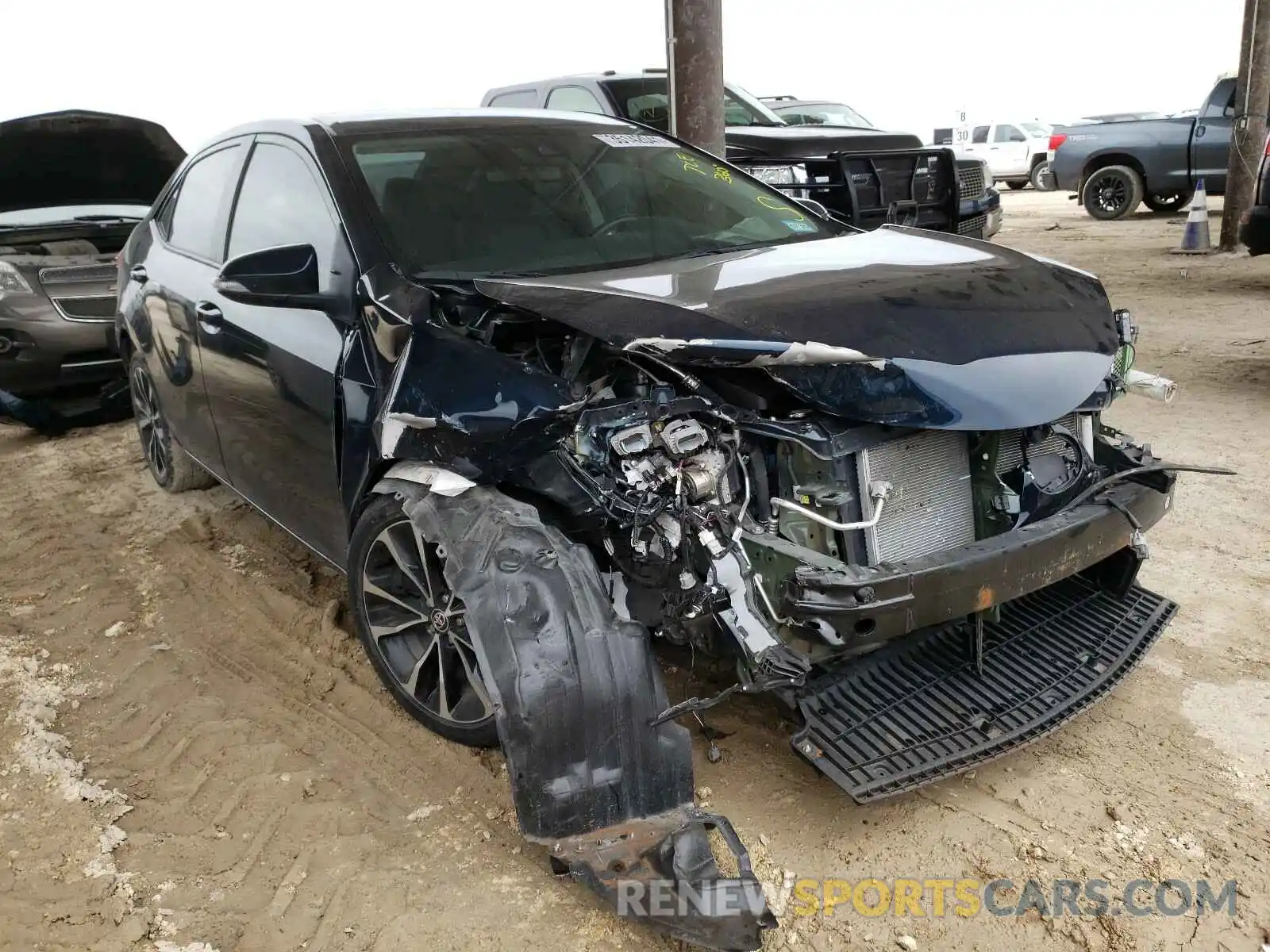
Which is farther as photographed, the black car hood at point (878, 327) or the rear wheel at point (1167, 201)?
the rear wheel at point (1167, 201)

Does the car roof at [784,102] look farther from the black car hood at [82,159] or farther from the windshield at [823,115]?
the black car hood at [82,159]

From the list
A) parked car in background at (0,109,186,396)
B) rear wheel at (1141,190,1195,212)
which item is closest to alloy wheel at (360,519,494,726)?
parked car in background at (0,109,186,396)

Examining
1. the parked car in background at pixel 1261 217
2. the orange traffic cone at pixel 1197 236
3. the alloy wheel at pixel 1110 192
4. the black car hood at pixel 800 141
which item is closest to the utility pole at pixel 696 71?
the black car hood at pixel 800 141

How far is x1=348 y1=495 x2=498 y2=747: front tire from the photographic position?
2.69 meters

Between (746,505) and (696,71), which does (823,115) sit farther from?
(746,505)

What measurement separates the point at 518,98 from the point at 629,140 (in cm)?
553

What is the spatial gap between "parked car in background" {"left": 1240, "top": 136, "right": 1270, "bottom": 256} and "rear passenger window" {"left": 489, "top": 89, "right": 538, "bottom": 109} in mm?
5415

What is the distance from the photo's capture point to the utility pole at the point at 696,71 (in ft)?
17.6

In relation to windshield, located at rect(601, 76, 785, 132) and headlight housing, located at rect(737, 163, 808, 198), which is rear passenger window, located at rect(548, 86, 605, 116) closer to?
windshield, located at rect(601, 76, 785, 132)

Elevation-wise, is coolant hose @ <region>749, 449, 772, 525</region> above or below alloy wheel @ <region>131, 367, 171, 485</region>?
above

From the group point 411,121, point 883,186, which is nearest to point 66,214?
point 411,121

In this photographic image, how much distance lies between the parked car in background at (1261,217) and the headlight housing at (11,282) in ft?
25.5

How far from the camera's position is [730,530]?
2430mm

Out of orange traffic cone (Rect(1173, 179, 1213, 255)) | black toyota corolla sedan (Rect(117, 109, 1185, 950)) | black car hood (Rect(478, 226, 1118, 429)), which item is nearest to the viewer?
black toyota corolla sedan (Rect(117, 109, 1185, 950))
